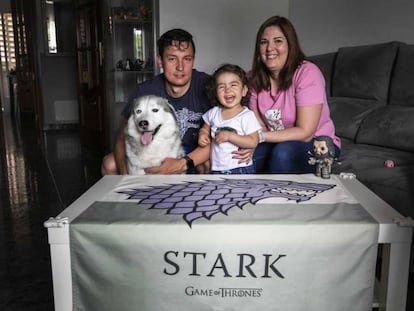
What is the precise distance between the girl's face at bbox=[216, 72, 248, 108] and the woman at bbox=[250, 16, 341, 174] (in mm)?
208

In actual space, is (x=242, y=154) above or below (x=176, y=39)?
below

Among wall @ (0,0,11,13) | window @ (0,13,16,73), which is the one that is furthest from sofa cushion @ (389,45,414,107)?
wall @ (0,0,11,13)

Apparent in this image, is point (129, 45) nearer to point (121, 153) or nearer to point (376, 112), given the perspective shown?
point (121, 153)

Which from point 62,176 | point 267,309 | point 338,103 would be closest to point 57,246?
point 267,309

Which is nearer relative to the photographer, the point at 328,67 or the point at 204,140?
the point at 204,140

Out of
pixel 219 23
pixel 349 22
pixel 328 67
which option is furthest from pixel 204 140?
pixel 219 23

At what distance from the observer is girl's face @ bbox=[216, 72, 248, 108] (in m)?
1.75

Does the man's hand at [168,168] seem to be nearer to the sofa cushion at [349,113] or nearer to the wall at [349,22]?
the sofa cushion at [349,113]

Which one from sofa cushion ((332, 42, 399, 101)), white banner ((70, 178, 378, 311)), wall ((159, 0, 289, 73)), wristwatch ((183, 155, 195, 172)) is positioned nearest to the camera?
white banner ((70, 178, 378, 311))

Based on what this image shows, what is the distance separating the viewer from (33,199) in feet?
9.73

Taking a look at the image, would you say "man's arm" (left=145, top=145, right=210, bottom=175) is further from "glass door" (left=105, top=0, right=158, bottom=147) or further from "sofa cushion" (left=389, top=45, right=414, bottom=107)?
"glass door" (left=105, top=0, right=158, bottom=147)

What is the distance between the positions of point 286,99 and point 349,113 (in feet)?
2.76

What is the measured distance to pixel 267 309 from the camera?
1.05 metres

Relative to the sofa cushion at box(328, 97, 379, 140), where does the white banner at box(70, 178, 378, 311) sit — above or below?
below
